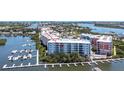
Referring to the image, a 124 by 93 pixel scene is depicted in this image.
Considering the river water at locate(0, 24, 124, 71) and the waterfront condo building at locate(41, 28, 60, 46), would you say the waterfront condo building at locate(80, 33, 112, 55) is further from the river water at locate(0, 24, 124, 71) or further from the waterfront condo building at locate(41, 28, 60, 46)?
the waterfront condo building at locate(41, 28, 60, 46)

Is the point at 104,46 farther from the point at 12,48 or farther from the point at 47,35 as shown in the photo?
the point at 12,48

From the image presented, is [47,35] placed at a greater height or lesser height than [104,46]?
greater

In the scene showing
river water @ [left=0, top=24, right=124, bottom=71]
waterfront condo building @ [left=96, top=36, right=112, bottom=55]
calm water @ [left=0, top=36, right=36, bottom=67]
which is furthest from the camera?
waterfront condo building @ [left=96, top=36, right=112, bottom=55]

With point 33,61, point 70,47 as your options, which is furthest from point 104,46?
point 33,61

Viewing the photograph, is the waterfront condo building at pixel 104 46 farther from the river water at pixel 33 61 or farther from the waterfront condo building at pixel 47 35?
the waterfront condo building at pixel 47 35

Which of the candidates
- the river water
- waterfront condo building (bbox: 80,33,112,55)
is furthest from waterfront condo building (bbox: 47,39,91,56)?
the river water

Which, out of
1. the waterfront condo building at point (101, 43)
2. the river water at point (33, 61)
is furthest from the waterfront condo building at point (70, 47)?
the river water at point (33, 61)
